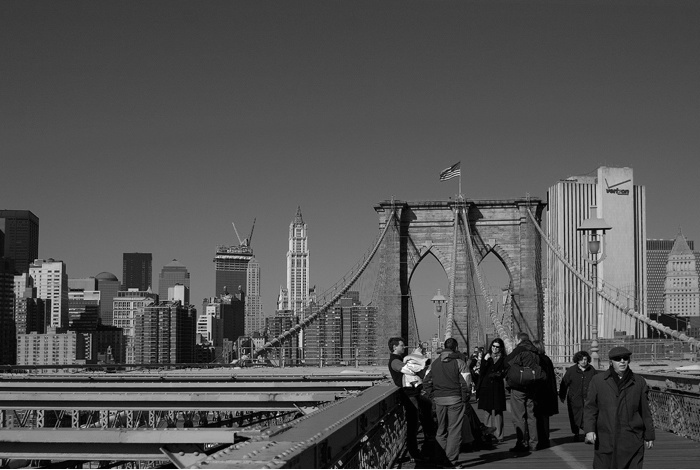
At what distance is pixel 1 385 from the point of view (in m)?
18.2

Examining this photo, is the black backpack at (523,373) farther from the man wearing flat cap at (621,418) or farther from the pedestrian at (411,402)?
the man wearing flat cap at (621,418)

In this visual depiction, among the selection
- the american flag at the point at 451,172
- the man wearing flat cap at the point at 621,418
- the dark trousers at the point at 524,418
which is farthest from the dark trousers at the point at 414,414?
the american flag at the point at 451,172

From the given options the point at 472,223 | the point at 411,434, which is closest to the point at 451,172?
the point at 472,223

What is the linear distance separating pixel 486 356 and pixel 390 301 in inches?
1676

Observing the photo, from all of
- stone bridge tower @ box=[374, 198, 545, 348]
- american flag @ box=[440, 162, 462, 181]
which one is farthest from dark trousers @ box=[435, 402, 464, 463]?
american flag @ box=[440, 162, 462, 181]

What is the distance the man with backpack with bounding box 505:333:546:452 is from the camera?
14.5 metres

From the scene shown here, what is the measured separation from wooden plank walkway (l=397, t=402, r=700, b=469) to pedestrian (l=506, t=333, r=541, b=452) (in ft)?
0.63

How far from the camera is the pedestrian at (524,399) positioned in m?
14.6

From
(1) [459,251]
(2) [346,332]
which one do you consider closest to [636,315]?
(1) [459,251]

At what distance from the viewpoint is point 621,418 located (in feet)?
30.4

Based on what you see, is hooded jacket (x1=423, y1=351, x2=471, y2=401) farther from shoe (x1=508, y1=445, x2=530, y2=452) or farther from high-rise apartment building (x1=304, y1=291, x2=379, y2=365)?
high-rise apartment building (x1=304, y1=291, x2=379, y2=365)

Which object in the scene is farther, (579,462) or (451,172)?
(451,172)

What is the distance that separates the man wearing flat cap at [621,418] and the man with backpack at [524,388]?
16.3 feet

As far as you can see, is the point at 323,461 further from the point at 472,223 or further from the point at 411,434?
the point at 472,223
